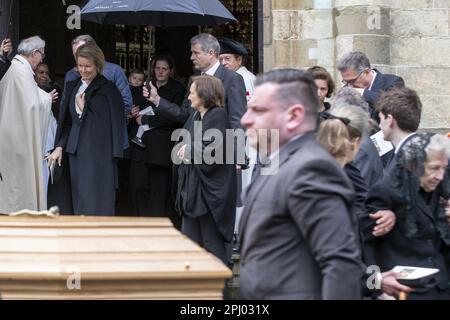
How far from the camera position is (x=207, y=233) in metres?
9.06

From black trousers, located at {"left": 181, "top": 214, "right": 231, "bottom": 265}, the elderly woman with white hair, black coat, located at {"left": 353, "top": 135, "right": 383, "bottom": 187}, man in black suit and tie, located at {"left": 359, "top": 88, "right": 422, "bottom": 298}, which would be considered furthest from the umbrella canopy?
the elderly woman with white hair

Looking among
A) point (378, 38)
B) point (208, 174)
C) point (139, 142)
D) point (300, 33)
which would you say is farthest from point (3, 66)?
point (378, 38)

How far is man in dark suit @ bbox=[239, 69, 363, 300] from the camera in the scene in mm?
4219

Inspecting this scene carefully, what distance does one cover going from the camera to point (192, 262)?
4.45 metres

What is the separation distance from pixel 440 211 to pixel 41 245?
98.3 inches

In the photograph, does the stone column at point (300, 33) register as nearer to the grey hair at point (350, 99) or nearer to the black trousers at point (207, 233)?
the black trousers at point (207, 233)

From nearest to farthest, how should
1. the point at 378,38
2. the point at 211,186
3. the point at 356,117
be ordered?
1. the point at 356,117
2. the point at 211,186
3. the point at 378,38

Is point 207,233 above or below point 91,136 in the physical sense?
below

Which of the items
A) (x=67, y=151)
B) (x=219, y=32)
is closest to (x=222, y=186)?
(x=67, y=151)

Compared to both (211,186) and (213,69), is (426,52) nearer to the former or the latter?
(213,69)

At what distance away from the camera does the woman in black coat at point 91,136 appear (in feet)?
33.6

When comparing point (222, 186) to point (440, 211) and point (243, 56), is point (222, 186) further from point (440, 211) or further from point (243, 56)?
point (440, 211)

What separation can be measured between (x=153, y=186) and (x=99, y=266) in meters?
6.86

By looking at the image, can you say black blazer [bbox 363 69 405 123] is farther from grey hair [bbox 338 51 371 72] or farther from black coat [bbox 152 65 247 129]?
black coat [bbox 152 65 247 129]
